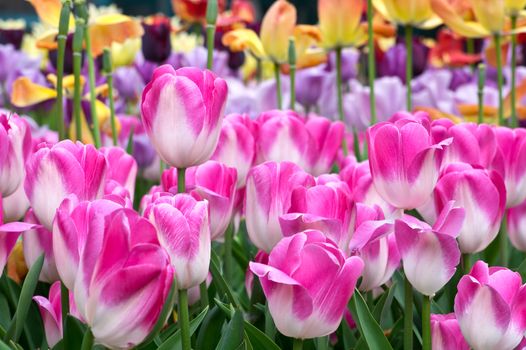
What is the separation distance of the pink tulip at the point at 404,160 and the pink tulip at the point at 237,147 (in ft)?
0.74

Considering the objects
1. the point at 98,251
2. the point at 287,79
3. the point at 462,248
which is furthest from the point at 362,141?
the point at 98,251

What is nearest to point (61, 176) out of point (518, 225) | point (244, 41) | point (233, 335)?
point (233, 335)

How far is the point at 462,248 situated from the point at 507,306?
143 millimetres

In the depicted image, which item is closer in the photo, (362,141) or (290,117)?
(290,117)

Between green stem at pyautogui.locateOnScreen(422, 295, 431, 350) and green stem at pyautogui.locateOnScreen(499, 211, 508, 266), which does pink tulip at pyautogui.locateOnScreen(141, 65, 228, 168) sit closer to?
green stem at pyautogui.locateOnScreen(422, 295, 431, 350)

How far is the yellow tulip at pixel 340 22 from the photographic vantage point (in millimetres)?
1569

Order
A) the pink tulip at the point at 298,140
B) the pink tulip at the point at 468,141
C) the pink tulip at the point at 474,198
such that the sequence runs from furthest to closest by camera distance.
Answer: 1. the pink tulip at the point at 298,140
2. the pink tulip at the point at 468,141
3. the pink tulip at the point at 474,198

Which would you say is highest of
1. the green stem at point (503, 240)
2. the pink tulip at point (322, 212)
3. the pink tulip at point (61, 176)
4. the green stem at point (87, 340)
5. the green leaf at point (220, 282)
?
the pink tulip at point (61, 176)

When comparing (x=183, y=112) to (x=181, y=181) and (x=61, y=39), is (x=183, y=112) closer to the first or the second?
(x=181, y=181)

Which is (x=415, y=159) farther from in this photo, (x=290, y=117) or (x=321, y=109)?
(x=321, y=109)

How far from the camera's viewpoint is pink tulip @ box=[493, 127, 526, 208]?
37.1 inches

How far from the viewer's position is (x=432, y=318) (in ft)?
2.58

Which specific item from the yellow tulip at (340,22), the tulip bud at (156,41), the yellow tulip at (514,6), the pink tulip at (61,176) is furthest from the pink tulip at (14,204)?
the tulip bud at (156,41)

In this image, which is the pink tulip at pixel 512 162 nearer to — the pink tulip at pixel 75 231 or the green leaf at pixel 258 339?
the green leaf at pixel 258 339
